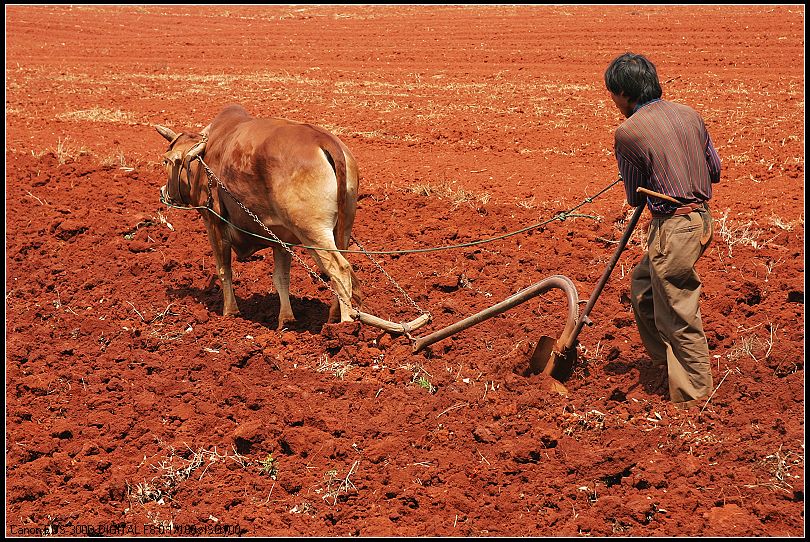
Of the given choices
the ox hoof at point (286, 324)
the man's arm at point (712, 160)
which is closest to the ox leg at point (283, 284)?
the ox hoof at point (286, 324)

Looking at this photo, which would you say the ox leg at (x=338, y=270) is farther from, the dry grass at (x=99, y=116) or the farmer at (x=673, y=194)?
the dry grass at (x=99, y=116)

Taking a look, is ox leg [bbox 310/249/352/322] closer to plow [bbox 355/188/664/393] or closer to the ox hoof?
the ox hoof

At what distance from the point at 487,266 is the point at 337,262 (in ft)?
6.74

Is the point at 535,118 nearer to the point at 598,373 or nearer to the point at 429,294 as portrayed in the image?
the point at 429,294

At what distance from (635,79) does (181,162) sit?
16.0ft

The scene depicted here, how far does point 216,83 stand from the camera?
23.5m

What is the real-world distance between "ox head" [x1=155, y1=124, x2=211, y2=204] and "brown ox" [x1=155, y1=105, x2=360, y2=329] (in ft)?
0.05

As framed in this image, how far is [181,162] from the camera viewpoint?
350 inches

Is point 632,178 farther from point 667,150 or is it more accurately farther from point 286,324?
point 286,324

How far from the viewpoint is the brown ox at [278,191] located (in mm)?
7582

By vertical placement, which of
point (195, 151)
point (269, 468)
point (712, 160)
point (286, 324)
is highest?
point (712, 160)

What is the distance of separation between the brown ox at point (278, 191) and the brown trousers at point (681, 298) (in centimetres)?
279

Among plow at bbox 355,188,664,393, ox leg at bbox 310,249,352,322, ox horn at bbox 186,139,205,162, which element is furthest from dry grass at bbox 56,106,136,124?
plow at bbox 355,188,664,393

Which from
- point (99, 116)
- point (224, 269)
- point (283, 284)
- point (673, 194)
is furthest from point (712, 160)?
point (99, 116)
